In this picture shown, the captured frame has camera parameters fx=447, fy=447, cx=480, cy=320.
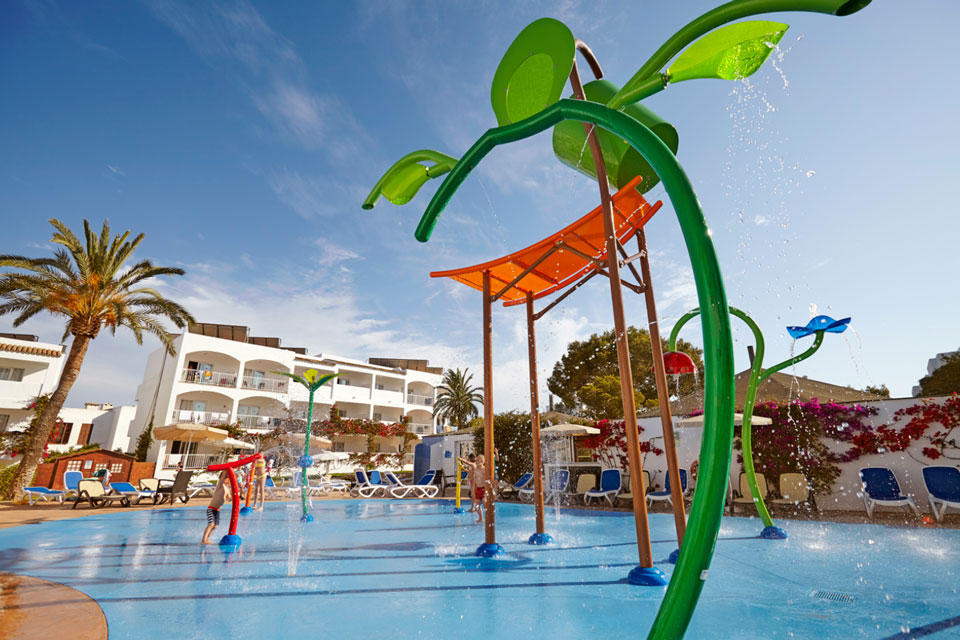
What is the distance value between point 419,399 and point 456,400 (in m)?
3.89

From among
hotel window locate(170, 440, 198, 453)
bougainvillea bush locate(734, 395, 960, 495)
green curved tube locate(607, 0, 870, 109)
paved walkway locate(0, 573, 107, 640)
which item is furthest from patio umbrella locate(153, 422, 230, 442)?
green curved tube locate(607, 0, 870, 109)

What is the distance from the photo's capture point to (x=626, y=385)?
17.2ft

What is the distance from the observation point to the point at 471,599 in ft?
16.1

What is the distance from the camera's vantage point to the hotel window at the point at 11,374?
3067 cm

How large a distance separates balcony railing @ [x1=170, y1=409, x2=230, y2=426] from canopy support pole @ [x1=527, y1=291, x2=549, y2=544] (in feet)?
100

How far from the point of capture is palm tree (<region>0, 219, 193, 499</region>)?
51.7 feet

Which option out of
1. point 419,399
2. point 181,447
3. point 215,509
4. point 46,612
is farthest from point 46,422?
point 419,399

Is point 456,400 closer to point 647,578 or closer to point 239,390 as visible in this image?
point 239,390

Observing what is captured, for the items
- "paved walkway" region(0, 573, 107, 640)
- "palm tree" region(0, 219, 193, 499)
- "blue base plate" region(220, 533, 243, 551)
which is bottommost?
"paved walkway" region(0, 573, 107, 640)

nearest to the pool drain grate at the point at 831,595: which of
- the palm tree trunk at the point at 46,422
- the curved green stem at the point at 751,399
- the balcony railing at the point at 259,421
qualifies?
the curved green stem at the point at 751,399

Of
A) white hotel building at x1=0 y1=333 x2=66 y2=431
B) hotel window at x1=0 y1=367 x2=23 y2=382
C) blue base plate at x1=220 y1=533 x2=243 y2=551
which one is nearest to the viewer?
blue base plate at x1=220 y1=533 x2=243 y2=551

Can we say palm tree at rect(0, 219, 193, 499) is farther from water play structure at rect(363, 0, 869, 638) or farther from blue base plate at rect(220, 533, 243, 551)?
water play structure at rect(363, 0, 869, 638)

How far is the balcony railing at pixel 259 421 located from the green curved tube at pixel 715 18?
3675 centimetres

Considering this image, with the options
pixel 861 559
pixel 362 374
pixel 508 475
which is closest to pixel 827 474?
pixel 861 559
